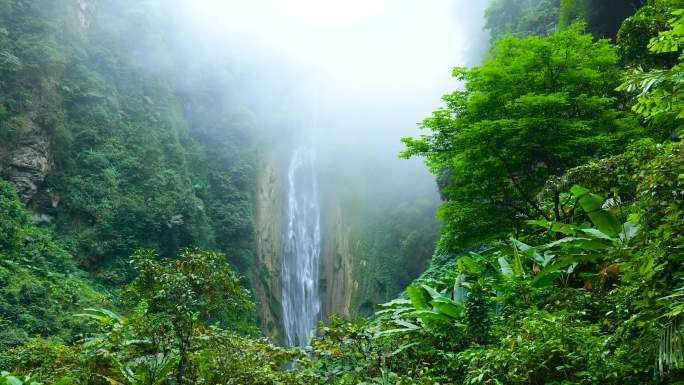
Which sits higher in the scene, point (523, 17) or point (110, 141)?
point (110, 141)

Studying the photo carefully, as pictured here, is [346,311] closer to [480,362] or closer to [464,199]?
[464,199]

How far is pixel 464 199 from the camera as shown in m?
8.30

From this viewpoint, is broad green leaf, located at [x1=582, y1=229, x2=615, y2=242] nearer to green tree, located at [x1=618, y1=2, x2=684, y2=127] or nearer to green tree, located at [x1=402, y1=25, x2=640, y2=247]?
green tree, located at [x1=618, y1=2, x2=684, y2=127]

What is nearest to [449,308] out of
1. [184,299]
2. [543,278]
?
[543,278]

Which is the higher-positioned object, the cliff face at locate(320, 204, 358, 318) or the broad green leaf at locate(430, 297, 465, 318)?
the cliff face at locate(320, 204, 358, 318)

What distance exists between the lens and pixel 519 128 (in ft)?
24.5

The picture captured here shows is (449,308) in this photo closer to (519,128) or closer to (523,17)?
(519,128)

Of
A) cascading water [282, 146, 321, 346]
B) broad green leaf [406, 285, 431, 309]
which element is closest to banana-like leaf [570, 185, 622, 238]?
broad green leaf [406, 285, 431, 309]

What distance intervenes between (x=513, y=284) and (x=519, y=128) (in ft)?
13.7

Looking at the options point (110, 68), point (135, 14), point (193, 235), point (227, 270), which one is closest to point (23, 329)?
point (227, 270)

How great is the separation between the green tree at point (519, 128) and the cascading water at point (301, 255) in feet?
61.5

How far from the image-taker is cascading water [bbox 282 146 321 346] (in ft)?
Result: 86.3

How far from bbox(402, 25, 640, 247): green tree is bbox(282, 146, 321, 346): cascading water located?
18748 mm

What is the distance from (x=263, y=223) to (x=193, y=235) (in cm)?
841
